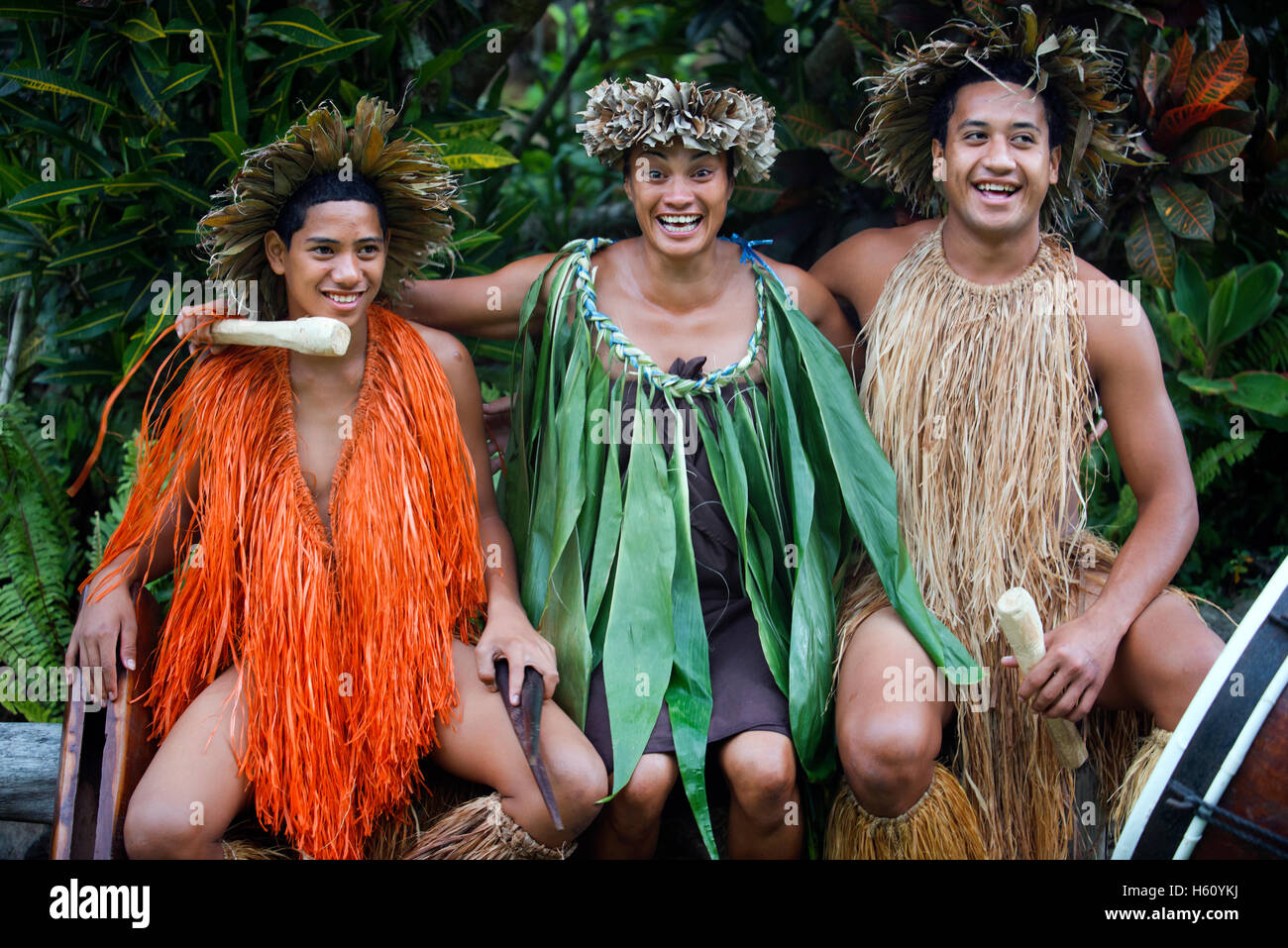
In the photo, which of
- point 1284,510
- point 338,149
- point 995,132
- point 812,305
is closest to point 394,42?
point 338,149

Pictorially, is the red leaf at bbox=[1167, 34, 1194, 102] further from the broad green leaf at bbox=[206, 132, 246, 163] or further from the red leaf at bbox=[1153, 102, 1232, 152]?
the broad green leaf at bbox=[206, 132, 246, 163]

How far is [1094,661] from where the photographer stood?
91.5 inches

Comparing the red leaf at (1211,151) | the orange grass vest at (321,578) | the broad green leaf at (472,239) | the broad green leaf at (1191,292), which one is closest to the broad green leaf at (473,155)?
the broad green leaf at (472,239)

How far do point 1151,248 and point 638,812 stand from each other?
6.60ft

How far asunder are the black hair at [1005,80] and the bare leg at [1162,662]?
3.38ft

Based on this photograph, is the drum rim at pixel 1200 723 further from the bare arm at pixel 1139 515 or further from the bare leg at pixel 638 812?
the bare leg at pixel 638 812

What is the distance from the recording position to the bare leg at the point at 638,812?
7.45 ft

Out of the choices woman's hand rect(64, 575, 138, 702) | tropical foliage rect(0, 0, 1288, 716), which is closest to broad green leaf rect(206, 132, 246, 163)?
tropical foliage rect(0, 0, 1288, 716)

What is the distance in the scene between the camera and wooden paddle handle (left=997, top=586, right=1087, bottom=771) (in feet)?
7.04

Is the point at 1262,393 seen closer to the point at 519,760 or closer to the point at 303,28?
the point at 519,760

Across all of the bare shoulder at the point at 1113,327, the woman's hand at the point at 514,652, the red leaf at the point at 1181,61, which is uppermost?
the red leaf at the point at 1181,61

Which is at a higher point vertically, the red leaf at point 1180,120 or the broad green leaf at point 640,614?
the red leaf at point 1180,120

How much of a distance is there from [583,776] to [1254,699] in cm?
115
